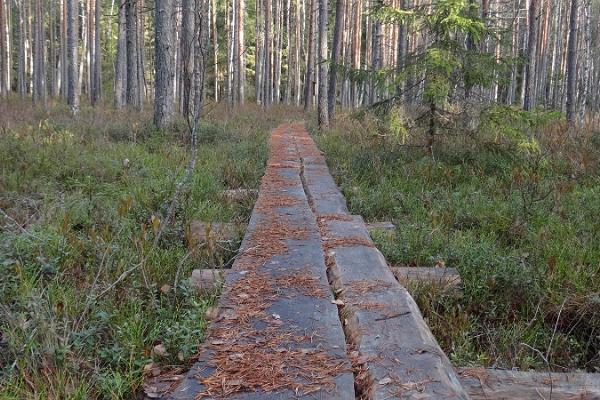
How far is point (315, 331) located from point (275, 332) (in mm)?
230

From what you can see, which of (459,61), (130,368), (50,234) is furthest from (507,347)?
(459,61)

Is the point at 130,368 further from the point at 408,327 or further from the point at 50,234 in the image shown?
the point at 50,234

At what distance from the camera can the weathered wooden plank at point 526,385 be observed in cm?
252

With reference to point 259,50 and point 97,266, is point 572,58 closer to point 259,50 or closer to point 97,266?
point 97,266

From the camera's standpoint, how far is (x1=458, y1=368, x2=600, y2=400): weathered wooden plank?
2521 millimetres

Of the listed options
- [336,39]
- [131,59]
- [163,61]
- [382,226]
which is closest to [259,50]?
[131,59]

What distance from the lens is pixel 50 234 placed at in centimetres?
428

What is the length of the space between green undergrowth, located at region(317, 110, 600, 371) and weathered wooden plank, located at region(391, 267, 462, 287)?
10 cm

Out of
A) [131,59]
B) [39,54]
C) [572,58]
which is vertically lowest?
[572,58]

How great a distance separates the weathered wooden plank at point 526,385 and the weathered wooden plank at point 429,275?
50.8 inches

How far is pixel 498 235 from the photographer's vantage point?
5.45 meters

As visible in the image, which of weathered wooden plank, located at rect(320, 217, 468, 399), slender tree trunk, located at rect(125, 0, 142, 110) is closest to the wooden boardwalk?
weathered wooden plank, located at rect(320, 217, 468, 399)

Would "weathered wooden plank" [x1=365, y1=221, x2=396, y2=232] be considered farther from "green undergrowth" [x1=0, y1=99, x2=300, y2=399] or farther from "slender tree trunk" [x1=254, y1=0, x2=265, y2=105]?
"slender tree trunk" [x1=254, y1=0, x2=265, y2=105]

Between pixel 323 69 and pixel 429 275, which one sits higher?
pixel 323 69
